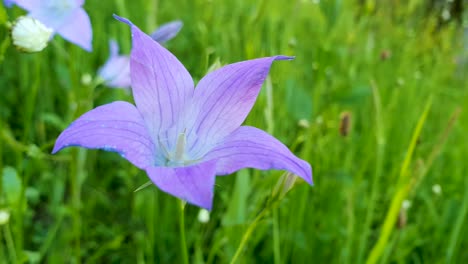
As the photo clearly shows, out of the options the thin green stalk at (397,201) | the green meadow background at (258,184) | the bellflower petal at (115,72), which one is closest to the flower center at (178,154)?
the green meadow background at (258,184)

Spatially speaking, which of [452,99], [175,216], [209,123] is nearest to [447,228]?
[175,216]

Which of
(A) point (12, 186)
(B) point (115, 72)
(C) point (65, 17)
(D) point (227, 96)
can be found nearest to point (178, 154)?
(D) point (227, 96)

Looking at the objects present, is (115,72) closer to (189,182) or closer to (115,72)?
(115,72)

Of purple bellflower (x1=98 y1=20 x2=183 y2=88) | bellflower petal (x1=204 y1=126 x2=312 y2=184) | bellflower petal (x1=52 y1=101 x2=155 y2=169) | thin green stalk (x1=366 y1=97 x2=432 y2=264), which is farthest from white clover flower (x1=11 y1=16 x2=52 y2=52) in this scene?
thin green stalk (x1=366 y1=97 x2=432 y2=264)

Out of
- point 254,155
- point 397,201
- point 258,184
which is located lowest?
point 258,184

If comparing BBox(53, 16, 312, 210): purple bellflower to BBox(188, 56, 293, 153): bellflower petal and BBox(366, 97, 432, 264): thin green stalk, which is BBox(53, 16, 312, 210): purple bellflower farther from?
BBox(366, 97, 432, 264): thin green stalk

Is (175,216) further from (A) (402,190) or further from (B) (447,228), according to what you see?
(B) (447,228)

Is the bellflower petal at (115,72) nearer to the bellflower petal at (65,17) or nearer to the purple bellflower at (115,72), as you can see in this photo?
the purple bellflower at (115,72)
